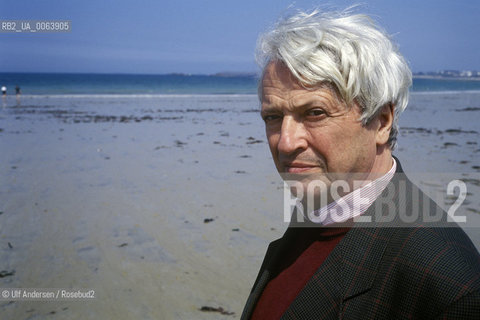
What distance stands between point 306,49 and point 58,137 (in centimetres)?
1374

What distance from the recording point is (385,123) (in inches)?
68.2

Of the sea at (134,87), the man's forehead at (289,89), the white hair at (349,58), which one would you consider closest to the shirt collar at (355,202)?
the white hair at (349,58)

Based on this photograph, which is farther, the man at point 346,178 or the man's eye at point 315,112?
the man's eye at point 315,112

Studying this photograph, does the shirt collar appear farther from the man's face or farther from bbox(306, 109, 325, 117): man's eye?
bbox(306, 109, 325, 117): man's eye

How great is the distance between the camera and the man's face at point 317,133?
1640 mm

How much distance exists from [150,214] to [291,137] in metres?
5.32

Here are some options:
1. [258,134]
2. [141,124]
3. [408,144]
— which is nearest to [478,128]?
[408,144]

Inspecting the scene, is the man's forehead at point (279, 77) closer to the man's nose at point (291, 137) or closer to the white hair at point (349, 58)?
the white hair at point (349, 58)

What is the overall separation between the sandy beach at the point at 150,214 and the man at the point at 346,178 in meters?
2.74

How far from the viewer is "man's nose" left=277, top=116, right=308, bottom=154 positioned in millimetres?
1699

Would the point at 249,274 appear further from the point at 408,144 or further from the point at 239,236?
the point at 408,144

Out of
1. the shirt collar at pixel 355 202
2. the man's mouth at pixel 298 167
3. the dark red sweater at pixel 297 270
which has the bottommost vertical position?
the dark red sweater at pixel 297 270

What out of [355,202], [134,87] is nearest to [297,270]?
[355,202]

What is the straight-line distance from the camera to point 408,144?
11.8m
